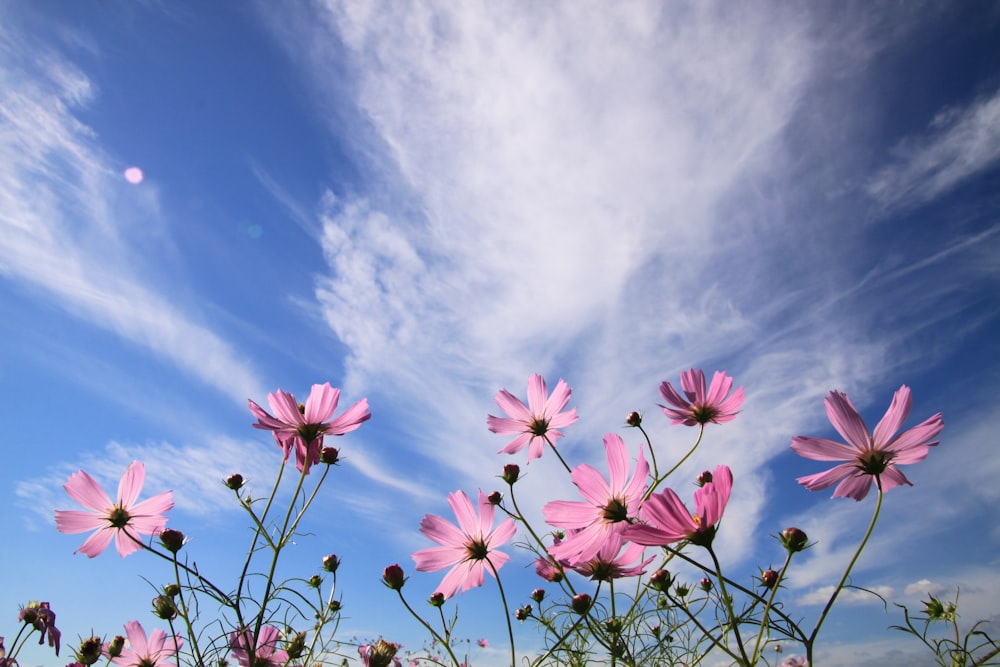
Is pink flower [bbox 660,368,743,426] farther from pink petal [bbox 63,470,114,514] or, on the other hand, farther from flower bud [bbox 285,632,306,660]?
pink petal [bbox 63,470,114,514]

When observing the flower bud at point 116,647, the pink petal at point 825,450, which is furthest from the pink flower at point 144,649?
the pink petal at point 825,450

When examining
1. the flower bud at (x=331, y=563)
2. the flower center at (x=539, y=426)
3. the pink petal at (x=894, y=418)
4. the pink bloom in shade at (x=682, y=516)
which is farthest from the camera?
the flower bud at (x=331, y=563)

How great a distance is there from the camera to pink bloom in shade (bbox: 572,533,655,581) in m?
0.88

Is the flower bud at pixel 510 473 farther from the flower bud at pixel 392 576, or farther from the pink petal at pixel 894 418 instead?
the pink petal at pixel 894 418

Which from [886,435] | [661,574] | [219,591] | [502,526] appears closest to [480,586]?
[502,526]

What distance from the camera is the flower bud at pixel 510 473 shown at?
1.56 metres

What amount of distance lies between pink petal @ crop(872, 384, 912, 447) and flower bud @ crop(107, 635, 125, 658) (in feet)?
5.50

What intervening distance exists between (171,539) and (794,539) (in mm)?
1086

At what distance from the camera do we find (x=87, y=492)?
3.61ft

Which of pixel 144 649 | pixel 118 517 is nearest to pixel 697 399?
pixel 118 517

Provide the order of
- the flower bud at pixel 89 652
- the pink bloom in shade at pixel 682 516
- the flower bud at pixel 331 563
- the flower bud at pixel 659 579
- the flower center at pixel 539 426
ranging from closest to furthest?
the pink bloom in shade at pixel 682 516 → the flower bud at pixel 659 579 → the flower bud at pixel 89 652 → the flower center at pixel 539 426 → the flower bud at pixel 331 563

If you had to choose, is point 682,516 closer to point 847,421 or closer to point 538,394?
point 847,421

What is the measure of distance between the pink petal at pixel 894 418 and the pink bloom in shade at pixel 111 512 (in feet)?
3.92

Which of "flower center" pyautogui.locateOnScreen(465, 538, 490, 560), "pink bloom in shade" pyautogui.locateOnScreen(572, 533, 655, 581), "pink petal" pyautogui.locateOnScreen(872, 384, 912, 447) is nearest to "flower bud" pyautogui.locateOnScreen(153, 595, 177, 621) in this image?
"flower center" pyautogui.locateOnScreen(465, 538, 490, 560)
